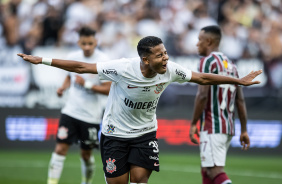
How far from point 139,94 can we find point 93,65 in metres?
0.65

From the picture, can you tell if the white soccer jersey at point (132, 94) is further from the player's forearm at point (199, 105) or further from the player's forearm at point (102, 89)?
the player's forearm at point (102, 89)

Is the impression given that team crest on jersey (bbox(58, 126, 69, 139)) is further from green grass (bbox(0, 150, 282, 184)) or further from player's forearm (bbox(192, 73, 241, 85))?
player's forearm (bbox(192, 73, 241, 85))

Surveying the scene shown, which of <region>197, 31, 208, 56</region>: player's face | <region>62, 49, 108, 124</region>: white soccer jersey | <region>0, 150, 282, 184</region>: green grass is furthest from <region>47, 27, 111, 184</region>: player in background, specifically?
<region>197, 31, 208, 56</region>: player's face

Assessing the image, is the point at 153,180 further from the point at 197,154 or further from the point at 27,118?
the point at 27,118

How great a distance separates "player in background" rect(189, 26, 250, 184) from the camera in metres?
6.22

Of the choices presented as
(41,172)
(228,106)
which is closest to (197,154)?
(41,172)

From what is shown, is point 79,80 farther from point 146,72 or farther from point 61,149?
point 146,72

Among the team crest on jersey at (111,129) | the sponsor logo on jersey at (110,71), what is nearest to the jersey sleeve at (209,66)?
the sponsor logo on jersey at (110,71)

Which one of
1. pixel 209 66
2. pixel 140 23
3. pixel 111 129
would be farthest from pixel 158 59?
pixel 140 23

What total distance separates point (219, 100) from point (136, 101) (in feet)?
4.65

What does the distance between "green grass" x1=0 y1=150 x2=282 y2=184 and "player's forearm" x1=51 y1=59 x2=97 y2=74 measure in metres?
4.48

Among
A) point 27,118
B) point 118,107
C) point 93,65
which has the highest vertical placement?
point 93,65

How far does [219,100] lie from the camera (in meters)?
6.39

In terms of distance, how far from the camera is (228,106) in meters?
6.45
